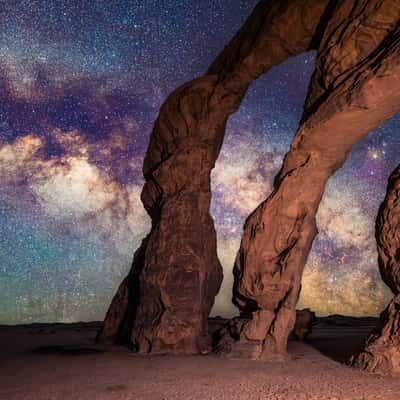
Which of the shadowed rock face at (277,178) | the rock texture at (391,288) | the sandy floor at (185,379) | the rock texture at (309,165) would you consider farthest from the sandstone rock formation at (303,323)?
the rock texture at (391,288)

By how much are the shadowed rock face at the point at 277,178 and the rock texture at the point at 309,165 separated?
22mm

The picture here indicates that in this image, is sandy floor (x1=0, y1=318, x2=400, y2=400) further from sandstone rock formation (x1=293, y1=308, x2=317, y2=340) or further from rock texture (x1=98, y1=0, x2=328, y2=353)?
sandstone rock formation (x1=293, y1=308, x2=317, y2=340)

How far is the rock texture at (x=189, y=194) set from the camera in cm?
1052

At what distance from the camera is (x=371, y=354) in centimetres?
683

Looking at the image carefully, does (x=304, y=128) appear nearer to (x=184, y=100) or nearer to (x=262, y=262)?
(x=262, y=262)

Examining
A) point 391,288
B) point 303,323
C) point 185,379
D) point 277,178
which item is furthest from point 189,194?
point 303,323

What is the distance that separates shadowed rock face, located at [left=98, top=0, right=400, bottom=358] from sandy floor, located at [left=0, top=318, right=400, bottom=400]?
4.52 ft

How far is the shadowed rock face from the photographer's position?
852 cm

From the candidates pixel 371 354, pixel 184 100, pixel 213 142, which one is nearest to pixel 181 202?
pixel 213 142

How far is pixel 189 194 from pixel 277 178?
105 inches

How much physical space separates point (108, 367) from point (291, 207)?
4.77 metres

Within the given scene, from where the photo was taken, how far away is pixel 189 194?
11.6 metres

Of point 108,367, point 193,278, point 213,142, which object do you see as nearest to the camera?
point 108,367

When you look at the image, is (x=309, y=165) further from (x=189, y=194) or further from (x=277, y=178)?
(x=189, y=194)
